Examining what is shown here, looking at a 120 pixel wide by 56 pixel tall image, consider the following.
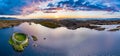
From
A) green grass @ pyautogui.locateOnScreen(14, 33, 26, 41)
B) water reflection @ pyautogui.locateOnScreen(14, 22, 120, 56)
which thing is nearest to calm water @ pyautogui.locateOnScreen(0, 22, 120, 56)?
water reflection @ pyautogui.locateOnScreen(14, 22, 120, 56)

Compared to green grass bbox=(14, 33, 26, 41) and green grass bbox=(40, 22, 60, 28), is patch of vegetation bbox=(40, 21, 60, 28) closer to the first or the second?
green grass bbox=(40, 22, 60, 28)

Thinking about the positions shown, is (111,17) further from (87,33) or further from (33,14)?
(33,14)

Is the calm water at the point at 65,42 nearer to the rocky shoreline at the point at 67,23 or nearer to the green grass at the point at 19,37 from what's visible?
the rocky shoreline at the point at 67,23

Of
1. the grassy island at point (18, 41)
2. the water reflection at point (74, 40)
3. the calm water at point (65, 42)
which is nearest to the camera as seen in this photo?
the grassy island at point (18, 41)

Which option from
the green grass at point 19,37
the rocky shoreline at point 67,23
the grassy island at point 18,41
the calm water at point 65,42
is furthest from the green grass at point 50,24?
the green grass at point 19,37

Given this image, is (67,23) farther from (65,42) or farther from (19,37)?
(19,37)

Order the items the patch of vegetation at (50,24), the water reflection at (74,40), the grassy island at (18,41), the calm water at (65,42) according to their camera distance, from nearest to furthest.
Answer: the grassy island at (18,41), the calm water at (65,42), the water reflection at (74,40), the patch of vegetation at (50,24)

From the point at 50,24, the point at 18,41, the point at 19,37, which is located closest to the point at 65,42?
the point at 50,24

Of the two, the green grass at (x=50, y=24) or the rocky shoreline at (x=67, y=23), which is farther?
the green grass at (x=50, y=24)
